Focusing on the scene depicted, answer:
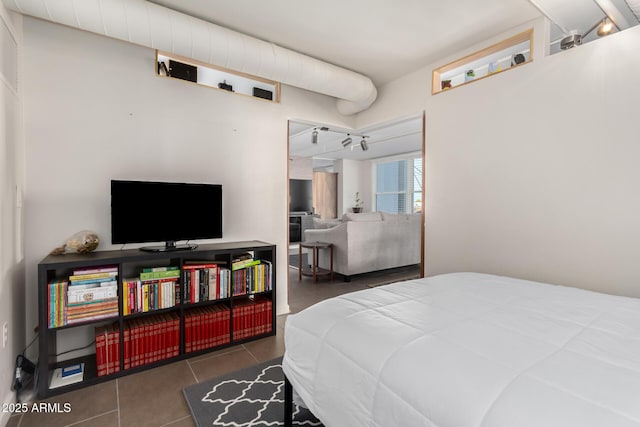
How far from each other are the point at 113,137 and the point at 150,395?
6.46 feet

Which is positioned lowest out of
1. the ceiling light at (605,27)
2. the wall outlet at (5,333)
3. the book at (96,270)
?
the wall outlet at (5,333)

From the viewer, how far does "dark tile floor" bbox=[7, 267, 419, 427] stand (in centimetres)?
176

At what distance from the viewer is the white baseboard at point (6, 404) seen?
66.9 inches

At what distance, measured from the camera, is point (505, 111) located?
2.68 meters

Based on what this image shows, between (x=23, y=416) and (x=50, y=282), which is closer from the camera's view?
(x=23, y=416)

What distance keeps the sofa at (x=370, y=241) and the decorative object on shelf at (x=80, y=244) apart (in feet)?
10.4

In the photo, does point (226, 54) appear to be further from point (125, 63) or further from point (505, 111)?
point (505, 111)

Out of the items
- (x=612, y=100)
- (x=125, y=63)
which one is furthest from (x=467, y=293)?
(x=125, y=63)

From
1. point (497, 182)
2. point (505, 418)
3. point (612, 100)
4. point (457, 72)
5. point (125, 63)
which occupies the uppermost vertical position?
point (457, 72)

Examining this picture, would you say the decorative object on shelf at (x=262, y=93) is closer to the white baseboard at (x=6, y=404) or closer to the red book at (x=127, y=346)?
the red book at (x=127, y=346)

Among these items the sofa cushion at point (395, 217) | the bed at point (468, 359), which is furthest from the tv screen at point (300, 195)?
the bed at point (468, 359)

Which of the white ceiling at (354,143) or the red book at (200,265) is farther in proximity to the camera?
the white ceiling at (354,143)

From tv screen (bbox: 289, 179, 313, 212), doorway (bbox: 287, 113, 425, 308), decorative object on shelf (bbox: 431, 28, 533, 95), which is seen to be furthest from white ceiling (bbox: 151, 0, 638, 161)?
tv screen (bbox: 289, 179, 313, 212)

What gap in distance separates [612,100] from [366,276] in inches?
145
